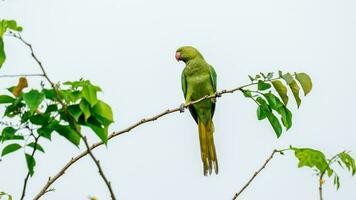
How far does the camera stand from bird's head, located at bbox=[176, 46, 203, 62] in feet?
22.7

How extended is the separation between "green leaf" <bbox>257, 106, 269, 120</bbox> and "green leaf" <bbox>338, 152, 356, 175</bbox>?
361 mm

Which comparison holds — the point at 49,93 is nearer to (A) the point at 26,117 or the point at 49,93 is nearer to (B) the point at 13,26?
(A) the point at 26,117

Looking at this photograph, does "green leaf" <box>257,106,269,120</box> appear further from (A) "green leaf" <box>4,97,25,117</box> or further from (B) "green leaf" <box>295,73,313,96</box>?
(A) "green leaf" <box>4,97,25,117</box>

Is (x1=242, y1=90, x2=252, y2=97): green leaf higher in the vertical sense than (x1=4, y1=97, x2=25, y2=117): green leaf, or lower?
higher

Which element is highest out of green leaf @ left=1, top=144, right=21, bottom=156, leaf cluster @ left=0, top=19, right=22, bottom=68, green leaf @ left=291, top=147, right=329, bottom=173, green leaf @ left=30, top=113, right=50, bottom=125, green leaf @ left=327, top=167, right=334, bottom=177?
leaf cluster @ left=0, top=19, right=22, bottom=68

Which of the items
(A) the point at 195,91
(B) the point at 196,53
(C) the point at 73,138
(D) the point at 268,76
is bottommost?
(C) the point at 73,138

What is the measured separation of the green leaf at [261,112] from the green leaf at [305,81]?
7.9 inches

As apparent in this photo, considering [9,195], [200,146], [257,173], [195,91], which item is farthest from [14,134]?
[195,91]

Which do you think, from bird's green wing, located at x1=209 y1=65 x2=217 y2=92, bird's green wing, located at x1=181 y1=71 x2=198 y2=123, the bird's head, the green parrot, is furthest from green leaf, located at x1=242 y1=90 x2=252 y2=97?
the bird's head

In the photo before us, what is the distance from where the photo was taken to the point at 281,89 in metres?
2.75

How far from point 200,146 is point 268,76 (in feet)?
9.24

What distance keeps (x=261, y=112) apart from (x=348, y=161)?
419 millimetres

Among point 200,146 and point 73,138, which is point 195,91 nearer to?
→ point 200,146

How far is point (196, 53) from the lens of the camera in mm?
6934
